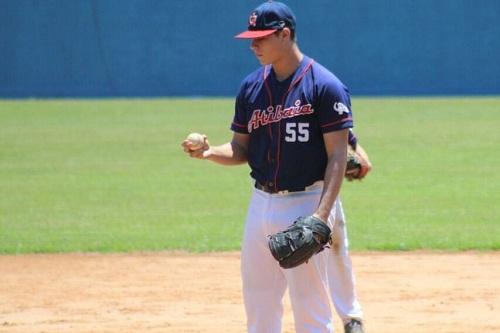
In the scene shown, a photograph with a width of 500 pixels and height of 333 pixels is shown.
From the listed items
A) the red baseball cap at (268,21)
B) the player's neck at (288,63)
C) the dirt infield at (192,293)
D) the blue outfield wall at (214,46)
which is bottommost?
the blue outfield wall at (214,46)

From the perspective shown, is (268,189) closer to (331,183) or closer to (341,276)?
(331,183)

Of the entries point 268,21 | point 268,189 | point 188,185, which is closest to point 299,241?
point 268,189

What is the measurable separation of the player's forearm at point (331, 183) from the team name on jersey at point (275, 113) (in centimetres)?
23

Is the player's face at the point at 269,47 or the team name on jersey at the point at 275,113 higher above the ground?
the player's face at the point at 269,47

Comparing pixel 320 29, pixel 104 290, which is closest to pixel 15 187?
pixel 104 290

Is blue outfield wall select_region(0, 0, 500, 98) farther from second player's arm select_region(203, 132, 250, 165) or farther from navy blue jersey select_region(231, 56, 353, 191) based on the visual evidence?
navy blue jersey select_region(231, 56, 353, 191)

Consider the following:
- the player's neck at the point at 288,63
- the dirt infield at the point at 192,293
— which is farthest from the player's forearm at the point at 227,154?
the dirt infield at the point at 192,293

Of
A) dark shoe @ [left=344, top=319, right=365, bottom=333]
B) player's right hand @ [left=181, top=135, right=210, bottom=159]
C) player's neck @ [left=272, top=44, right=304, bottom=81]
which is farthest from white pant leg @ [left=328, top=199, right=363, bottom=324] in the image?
player's neck @ [left=272, top=44, right=304, bottom=81]

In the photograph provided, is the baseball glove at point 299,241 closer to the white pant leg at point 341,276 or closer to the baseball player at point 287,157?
the baseball player at point 287,157

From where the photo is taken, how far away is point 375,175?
48.8 ft

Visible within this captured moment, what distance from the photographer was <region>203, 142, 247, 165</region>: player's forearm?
16.4 feet

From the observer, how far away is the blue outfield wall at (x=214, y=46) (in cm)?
3070

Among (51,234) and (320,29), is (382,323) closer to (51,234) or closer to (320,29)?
(51,234)

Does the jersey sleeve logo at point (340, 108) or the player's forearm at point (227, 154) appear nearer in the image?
the jersey sleeve logo at point (340, 108)
